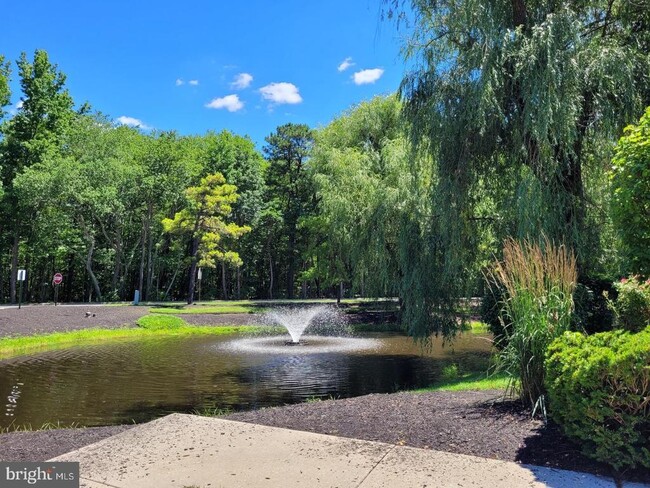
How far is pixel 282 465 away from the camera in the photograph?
3.73m

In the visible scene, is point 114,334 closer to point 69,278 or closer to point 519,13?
point 519,13

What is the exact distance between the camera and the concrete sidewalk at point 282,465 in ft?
11.1

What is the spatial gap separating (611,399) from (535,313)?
1.43 meters

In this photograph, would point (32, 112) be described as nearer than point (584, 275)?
No

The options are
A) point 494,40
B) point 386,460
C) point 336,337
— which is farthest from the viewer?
point 336,337

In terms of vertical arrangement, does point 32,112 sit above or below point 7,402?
above

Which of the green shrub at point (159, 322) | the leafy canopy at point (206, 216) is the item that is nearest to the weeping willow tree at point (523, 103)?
the green shrub at point (159, 322)

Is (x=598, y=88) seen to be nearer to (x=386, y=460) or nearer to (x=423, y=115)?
(x=423, y=115)

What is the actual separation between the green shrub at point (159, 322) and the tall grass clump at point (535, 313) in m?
17.3

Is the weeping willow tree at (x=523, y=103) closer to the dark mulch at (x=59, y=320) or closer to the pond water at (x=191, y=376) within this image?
the pond water at (x=191, y=376)

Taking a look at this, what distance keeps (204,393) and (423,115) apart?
6.79m

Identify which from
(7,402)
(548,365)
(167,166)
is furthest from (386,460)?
(167,166)

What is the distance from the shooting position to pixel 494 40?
8305 mm

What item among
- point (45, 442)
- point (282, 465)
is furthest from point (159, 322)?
point (282, 465)
